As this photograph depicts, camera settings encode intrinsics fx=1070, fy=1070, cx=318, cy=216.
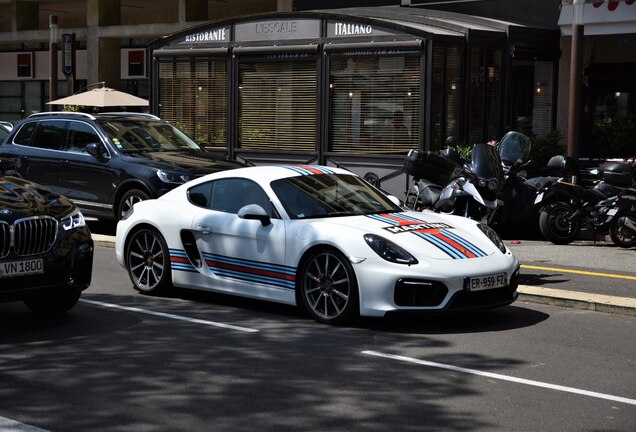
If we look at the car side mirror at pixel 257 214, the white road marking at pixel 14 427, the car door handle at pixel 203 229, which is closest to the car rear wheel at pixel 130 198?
the car door handle at pixel 203 229

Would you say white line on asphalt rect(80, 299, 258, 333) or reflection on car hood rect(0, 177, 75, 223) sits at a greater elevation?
reflection on car hood rect(0, 177, 75, 223)

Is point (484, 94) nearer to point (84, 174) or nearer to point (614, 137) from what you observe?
point (614, 137)

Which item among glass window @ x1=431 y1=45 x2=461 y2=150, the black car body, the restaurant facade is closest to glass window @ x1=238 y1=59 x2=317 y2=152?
the restaurant facade

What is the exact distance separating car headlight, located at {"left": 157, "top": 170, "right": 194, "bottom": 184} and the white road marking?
365 inches

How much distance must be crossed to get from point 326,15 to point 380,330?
11185 millimetres

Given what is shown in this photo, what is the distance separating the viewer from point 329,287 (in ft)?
30.4

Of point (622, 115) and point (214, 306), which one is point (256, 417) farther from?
point (622, 115)

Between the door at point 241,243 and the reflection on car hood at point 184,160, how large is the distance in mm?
4988

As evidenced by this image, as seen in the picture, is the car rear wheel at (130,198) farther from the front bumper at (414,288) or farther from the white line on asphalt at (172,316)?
the front bumper at (414,288)

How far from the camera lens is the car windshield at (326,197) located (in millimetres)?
9844

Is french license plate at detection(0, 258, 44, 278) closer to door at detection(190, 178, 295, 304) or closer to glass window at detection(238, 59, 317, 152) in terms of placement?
door at detection(190, 178, 295, 304)

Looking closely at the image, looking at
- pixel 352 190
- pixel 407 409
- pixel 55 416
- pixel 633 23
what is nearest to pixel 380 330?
pixel 352 190

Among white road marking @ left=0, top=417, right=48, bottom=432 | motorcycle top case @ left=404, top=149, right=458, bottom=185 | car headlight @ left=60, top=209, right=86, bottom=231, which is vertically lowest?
white road marking @ left=0, top=417, right=48, bottom=432

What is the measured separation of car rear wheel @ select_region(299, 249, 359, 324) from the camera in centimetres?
908
